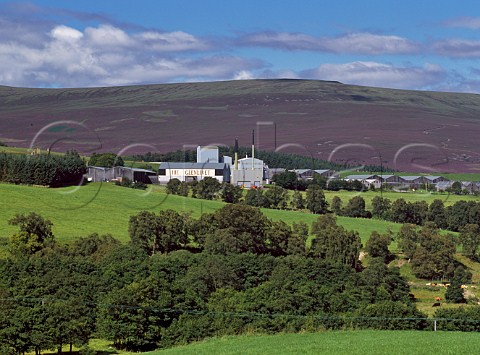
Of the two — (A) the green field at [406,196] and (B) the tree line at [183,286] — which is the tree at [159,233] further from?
(A) the green field at [406,196]

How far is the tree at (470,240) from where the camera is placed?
3526 inches

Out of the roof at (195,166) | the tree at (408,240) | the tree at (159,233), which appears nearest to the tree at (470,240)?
the tree at (408,240)

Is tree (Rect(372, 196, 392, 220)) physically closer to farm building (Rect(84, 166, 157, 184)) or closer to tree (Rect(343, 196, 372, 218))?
tree (Rect(343, 196, 372, 218))

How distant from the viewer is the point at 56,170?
114812 mm

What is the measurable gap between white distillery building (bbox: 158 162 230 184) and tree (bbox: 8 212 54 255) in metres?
64.3

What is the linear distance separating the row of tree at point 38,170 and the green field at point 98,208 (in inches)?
99.5

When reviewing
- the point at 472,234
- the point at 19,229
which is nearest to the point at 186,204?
the point at 19,229

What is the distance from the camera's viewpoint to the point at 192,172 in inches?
6029

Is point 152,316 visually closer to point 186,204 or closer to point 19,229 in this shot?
point 19,229

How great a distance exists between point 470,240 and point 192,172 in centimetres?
6973

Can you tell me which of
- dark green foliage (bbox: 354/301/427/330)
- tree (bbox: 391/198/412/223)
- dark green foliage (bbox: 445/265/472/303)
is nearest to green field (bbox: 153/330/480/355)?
dark green foliage (bbox: 354/301/427/330)

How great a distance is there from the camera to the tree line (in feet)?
170

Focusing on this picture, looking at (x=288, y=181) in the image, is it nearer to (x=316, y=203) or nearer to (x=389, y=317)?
(x=316, y=203)

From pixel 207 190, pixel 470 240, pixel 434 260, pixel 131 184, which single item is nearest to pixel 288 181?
pixel 207 190
